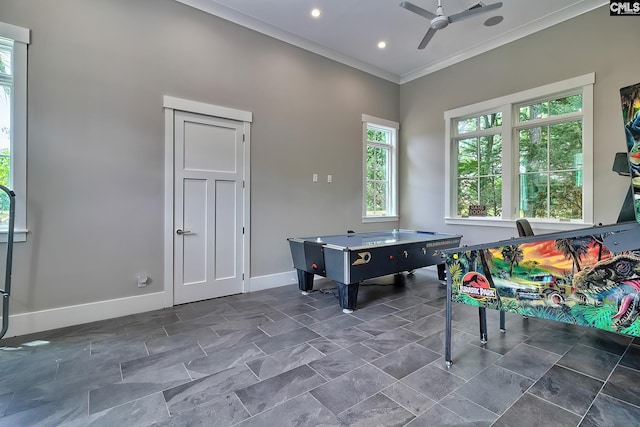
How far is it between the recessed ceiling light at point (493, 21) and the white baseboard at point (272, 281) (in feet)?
15.1

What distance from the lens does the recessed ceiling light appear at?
13.1 feet

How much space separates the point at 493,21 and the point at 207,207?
4.75 m

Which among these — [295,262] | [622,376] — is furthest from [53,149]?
[622,376]

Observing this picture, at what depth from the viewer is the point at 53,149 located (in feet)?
9.57

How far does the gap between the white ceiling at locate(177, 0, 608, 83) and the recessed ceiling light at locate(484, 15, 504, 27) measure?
2.4 inches

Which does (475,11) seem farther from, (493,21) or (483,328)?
(483,328)

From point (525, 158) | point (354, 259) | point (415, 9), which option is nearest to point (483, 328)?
point (354, 259)

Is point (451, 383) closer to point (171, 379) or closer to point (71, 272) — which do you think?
point (171, 379)

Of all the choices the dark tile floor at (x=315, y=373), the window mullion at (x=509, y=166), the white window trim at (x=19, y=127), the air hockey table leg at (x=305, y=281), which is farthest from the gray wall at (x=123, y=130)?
the window mullion at (x=509, y=166)

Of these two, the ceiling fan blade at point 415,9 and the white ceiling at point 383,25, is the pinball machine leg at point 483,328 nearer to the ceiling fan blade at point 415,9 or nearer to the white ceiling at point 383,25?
the ceiling fan blade at point 415,9

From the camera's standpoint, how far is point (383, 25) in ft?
13.9

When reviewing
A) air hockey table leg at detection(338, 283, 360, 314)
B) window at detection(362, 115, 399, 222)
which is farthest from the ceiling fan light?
air hockey table leg at detection(338, 283, 360, 314)

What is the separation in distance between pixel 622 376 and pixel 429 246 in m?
2.17

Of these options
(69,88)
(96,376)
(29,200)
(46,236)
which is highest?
(69,88)
